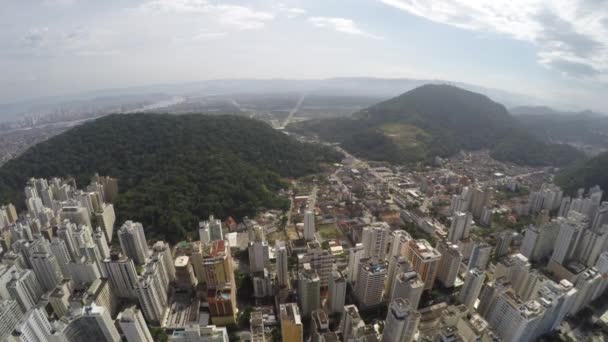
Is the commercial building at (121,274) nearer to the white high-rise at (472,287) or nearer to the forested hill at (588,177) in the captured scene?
the white high-rise at (472,287)

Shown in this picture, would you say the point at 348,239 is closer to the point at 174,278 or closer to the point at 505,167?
the point at 174,278

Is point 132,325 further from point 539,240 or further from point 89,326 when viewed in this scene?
point 539,240

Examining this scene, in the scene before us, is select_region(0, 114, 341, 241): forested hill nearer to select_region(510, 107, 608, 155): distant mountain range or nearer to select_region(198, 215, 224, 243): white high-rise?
select_region(198, 215, 224, 243): white high-rise

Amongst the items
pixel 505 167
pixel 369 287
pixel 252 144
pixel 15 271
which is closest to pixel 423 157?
pixel 505 167

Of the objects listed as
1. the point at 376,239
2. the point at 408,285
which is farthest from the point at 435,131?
the point at 408,285

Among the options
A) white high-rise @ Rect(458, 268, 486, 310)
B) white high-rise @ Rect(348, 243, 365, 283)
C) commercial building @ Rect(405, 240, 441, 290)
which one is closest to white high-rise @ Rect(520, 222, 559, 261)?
white high-rise @ Rect(458, 268, 486, 310)
